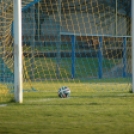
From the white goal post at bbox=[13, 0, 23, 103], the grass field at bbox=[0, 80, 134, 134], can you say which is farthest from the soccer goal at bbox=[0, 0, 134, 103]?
the white goal post at bbox=[13, 0, 23, 103]

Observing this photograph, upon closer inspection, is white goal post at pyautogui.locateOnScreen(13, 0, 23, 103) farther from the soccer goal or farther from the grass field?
the soccer goal

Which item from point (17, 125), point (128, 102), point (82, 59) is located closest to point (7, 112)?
point (17, 125)

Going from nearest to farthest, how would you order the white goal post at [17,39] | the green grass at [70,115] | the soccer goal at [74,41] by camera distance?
the green grass at [70,115] → the white goal post at [17,39] → the soccer goal at [74,41]

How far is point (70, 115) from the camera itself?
821 cm

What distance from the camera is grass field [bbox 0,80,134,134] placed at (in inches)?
275

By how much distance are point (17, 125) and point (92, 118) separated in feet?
4.32

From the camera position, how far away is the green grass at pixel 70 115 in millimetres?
6984

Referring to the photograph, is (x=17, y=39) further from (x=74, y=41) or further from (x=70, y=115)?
(x=74, y=41)

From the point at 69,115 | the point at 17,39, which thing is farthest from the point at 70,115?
the point at 17,39

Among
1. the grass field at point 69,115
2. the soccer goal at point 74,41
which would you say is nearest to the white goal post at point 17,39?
the grass field at point 69,115

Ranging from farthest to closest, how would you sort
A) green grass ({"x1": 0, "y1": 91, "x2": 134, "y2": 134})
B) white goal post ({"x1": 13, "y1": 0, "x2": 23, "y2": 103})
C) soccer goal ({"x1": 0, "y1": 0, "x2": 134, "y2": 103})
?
soccer goal ({"x1": 0, "y1": 0, "x2": 134, "y2": 103}), white goal post ({"x1": 13, "y1": 0, "x2": 23, "y2": 103}), green grass ({"x1": 0, "y1": 91, "x2": 134, "y2": 134})

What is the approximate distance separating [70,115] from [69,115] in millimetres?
17

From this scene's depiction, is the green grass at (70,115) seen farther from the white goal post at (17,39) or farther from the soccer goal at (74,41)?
the soccer goal at (74,41)

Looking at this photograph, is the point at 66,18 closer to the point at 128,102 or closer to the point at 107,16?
the point at 107,16
